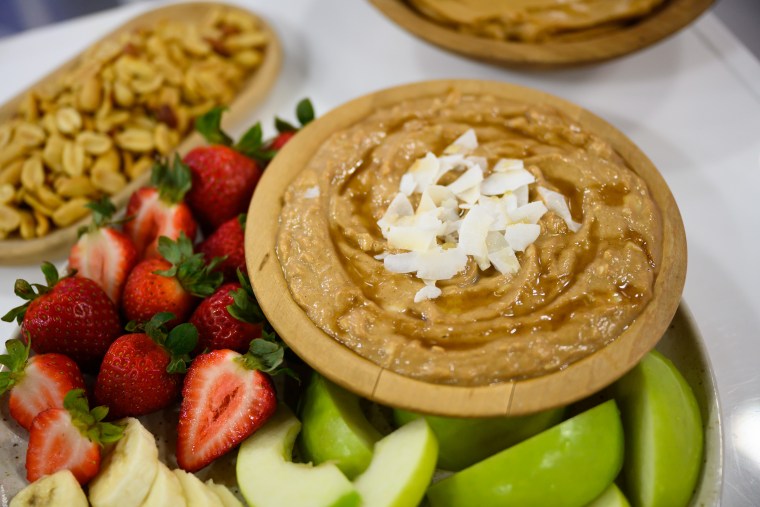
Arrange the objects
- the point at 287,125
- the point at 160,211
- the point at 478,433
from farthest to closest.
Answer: the point at 287,125
the point at 160,211
the point at 478,433

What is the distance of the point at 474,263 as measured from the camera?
1.62 m

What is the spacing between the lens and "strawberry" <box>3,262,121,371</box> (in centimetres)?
161

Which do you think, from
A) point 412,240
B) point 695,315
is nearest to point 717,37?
point 695,315

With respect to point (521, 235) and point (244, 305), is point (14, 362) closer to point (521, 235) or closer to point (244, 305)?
point (244, 305)

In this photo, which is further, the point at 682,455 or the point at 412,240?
the point at 412,240

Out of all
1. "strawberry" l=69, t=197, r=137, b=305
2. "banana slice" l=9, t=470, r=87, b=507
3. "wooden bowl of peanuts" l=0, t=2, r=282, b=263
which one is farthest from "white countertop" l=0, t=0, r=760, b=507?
"banana slice" l=9, t=470, r=87, b=507

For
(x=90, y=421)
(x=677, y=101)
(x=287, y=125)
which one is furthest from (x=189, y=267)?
(x=677, y=101)

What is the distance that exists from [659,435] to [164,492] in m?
1.06

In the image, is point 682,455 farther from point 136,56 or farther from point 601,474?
point 136,56

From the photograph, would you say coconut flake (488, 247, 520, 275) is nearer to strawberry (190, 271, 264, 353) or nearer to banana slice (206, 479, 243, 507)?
strawberry (190, 271, 264, 353)

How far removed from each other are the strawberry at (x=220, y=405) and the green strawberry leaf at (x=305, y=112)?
0.88m

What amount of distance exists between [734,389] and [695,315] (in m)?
0.25

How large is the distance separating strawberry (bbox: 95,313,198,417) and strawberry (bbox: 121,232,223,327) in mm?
93

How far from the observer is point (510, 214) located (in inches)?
66.4
